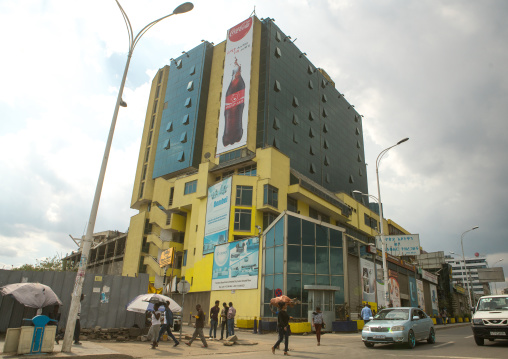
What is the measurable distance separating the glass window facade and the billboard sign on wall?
3778mm

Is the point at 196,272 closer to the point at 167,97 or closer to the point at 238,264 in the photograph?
the point at 238,264

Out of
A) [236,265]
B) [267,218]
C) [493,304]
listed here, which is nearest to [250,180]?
[267,218]

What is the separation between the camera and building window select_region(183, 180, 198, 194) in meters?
49.3

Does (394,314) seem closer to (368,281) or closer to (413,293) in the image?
(368,281)

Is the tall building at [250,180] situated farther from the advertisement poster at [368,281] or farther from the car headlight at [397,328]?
the car headlight at [397,328]

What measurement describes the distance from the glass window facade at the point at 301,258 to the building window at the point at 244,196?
12.7 meters

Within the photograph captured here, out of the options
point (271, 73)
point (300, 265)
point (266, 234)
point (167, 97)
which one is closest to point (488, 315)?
point (300, 265)

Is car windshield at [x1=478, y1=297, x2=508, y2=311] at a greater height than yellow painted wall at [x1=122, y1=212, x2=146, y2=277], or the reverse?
yellow painted wall at [x1=122, y1=212, x2=146, y2=277]

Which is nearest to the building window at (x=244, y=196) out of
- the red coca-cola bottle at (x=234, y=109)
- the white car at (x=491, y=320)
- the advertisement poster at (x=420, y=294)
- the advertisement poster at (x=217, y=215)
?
the advertisement poster at (x=217, y=215)

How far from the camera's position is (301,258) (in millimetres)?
27656

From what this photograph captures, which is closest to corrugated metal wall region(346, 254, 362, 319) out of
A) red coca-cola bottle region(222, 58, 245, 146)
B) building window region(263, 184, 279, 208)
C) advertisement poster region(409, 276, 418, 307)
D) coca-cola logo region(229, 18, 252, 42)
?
building window region(263, 184, 279, 208)

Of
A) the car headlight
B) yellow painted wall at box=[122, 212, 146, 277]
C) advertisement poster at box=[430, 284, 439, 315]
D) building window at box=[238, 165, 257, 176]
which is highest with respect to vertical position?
building window at box=[238, 165, 257, 176]

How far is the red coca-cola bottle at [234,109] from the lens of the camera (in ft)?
170

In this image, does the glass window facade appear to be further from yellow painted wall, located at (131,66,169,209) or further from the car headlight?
yellow painted wall, located at (131,66,169,209)
